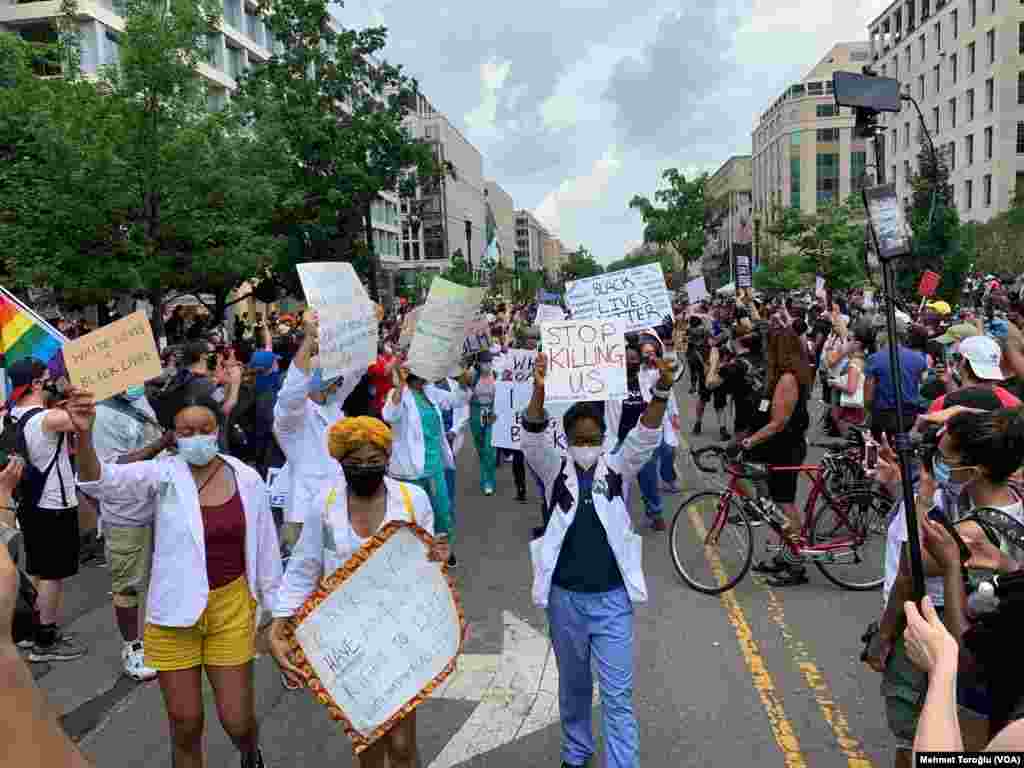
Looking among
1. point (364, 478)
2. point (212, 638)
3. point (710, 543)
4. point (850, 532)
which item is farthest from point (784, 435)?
point (212, 638)

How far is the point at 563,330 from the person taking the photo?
4.37 metres

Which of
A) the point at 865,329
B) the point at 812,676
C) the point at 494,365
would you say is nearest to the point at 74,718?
the point at 812,676

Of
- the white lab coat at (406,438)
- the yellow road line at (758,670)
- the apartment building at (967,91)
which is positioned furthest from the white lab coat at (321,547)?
the apartment building at (967,91)

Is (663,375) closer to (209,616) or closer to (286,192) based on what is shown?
(209,616)

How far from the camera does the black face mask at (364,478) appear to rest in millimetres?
3502

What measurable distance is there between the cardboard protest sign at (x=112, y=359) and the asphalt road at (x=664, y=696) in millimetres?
2034

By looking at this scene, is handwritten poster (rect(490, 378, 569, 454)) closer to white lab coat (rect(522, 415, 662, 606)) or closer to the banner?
white lab coat (rect(522, 415, 662, 606))

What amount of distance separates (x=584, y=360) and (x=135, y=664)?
3631mm

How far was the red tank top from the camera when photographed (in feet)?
12.4

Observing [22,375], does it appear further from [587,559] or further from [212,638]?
[587,559]

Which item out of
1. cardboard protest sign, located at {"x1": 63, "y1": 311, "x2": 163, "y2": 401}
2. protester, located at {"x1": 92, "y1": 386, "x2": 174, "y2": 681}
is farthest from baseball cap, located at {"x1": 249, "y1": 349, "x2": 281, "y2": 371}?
cardboard protest sign, located at {"x1": 63, "y1": 311, "x2": 163, "y2": 401}

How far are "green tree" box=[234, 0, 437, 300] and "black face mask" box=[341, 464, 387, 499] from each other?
909 inches

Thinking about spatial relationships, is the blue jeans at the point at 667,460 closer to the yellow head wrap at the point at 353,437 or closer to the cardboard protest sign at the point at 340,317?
the cardboard protest sign at the point at 340,317

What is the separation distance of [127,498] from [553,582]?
1919 mm
